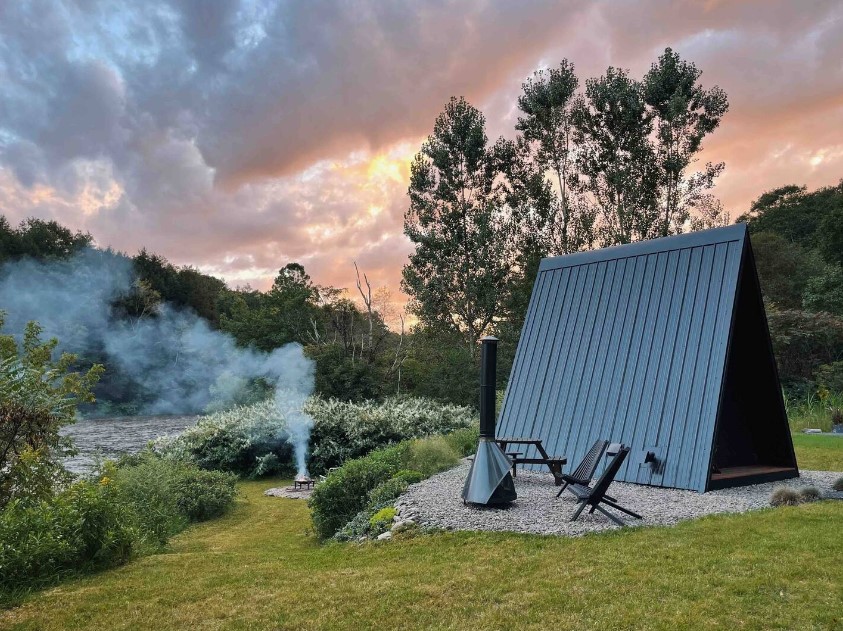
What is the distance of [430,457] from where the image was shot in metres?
9.74

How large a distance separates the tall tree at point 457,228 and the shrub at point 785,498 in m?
16.2

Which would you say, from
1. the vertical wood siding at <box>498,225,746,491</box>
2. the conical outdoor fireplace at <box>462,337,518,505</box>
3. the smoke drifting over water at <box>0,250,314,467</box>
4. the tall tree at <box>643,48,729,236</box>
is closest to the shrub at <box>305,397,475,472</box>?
the vertical wood siding at <box>498,225,746,491</box>

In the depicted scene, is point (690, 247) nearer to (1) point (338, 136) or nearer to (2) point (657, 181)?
(1) point (338, 136)

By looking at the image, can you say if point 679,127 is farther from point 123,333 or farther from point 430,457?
point 123,333

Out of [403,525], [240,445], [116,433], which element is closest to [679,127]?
[240,445]

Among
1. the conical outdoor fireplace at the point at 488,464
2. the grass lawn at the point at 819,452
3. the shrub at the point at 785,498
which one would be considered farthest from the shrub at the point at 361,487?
the grass lawn at the point at 819,452

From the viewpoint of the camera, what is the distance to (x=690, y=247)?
9000 mm

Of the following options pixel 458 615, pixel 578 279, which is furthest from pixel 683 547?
pixel 578 279

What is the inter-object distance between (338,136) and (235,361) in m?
12.5

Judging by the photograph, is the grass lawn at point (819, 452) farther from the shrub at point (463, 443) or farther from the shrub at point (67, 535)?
A: the shrub at point (67, 535)

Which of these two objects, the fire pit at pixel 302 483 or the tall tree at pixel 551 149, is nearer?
the fire pit at pixel 302 483

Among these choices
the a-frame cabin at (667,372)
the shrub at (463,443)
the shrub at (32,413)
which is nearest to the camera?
the shrub at (32,413)

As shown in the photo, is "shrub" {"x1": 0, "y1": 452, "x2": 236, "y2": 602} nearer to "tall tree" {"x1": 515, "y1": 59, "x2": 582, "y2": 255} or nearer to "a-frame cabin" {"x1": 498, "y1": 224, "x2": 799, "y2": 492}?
"a-frame cabin" {"x1": 498, "y1": 224, "x2": 799, "y2": 492}

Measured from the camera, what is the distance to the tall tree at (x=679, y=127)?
21.3 m
